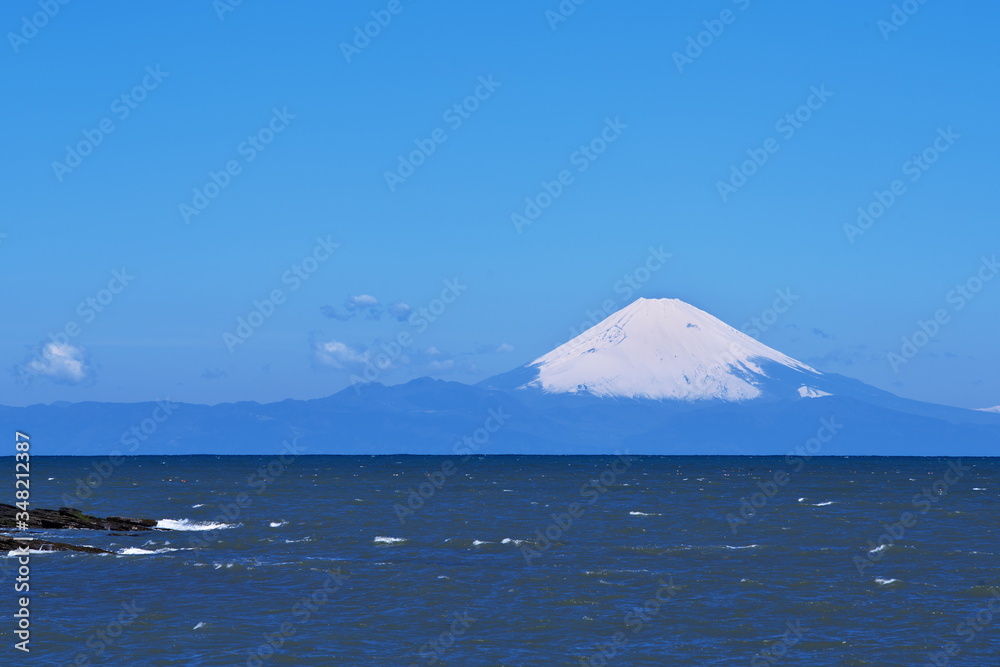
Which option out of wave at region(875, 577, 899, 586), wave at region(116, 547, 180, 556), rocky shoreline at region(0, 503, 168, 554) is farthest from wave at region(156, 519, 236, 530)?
wave at region(875, 577, 899, 586)

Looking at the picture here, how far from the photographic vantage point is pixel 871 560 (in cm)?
4859

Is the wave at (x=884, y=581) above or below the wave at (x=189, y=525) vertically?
below

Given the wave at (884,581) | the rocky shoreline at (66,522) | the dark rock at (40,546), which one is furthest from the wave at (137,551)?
the wave at (884,581)

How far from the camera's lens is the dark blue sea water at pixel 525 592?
101 feet

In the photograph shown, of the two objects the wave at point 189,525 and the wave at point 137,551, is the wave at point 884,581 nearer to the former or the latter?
the wave at point 137,551

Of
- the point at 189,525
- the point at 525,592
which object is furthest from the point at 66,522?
the point at 525,592

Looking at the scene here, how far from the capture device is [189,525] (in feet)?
226

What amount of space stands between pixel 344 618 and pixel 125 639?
6633 mm

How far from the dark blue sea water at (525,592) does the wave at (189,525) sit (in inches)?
10.0

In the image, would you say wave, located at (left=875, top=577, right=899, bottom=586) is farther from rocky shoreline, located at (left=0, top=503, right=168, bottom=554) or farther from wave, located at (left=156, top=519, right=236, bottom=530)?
rocky shoreline, located at (left=0, top=503, right=168, bottom=554)

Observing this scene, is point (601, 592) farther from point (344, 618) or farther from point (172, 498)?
point (172, 498)

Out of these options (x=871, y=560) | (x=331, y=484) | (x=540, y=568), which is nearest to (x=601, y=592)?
(x=540, y=568)

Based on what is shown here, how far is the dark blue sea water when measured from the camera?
3069 centimetres

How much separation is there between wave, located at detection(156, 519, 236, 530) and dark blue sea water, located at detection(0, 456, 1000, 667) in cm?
25
